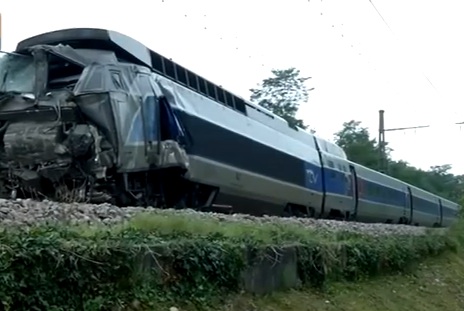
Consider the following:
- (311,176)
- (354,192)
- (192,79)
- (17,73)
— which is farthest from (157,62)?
(354,192)

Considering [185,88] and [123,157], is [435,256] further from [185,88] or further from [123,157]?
[123,157]

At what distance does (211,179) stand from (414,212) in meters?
21.3

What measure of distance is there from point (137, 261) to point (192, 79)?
28.0 ft

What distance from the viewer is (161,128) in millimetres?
10836

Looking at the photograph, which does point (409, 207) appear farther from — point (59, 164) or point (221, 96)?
point (59, 164)

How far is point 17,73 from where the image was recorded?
35.2ft

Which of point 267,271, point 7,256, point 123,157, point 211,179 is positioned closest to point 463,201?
point 211,179

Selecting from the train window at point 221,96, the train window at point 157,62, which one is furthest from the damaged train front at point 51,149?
the train window at point 221,96

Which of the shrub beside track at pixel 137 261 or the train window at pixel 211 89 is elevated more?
the train window at pixel 211 89

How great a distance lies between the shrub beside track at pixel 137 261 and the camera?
3.85 m

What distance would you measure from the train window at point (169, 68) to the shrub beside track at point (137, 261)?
509cm

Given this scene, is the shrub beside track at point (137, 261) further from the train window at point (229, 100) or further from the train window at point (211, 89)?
the train window at point (229, 100)

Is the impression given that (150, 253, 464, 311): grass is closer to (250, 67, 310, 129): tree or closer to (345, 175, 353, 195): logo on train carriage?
(345, 175, 353, 195): logo on train carriage

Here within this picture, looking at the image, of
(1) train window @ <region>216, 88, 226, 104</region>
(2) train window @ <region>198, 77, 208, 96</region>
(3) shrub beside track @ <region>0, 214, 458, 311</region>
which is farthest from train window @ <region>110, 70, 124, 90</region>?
(1) train window @ <region>216, 88, 226, 104</region>
